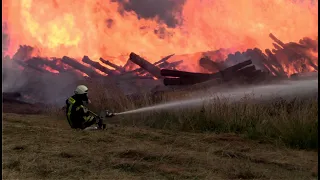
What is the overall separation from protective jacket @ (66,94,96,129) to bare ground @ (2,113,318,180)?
0.59 m

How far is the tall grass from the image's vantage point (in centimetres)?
647

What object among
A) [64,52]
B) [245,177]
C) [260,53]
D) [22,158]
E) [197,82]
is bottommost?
[245,177]

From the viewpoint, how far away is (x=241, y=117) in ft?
26.1

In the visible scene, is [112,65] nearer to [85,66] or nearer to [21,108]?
[85,66]

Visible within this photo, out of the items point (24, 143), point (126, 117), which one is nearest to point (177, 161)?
point (24, 143)

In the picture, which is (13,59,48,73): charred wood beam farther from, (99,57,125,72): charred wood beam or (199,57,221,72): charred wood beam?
(199,57,221,72): charred wood beam

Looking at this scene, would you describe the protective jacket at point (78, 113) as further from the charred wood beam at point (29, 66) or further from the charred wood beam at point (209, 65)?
the charred wood beam at point (29, 66)

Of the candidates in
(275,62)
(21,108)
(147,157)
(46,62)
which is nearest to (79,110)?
(147,157)

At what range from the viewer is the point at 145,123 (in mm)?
9484

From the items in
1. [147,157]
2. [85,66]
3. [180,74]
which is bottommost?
[147,157]

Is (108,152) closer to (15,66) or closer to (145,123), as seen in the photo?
(145,123)

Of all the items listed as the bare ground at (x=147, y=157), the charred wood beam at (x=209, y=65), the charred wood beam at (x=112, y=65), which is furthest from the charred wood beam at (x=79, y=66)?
the bare ground at (x=147, y=157)

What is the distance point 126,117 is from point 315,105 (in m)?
4.84

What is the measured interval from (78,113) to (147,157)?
3078 millimetres
